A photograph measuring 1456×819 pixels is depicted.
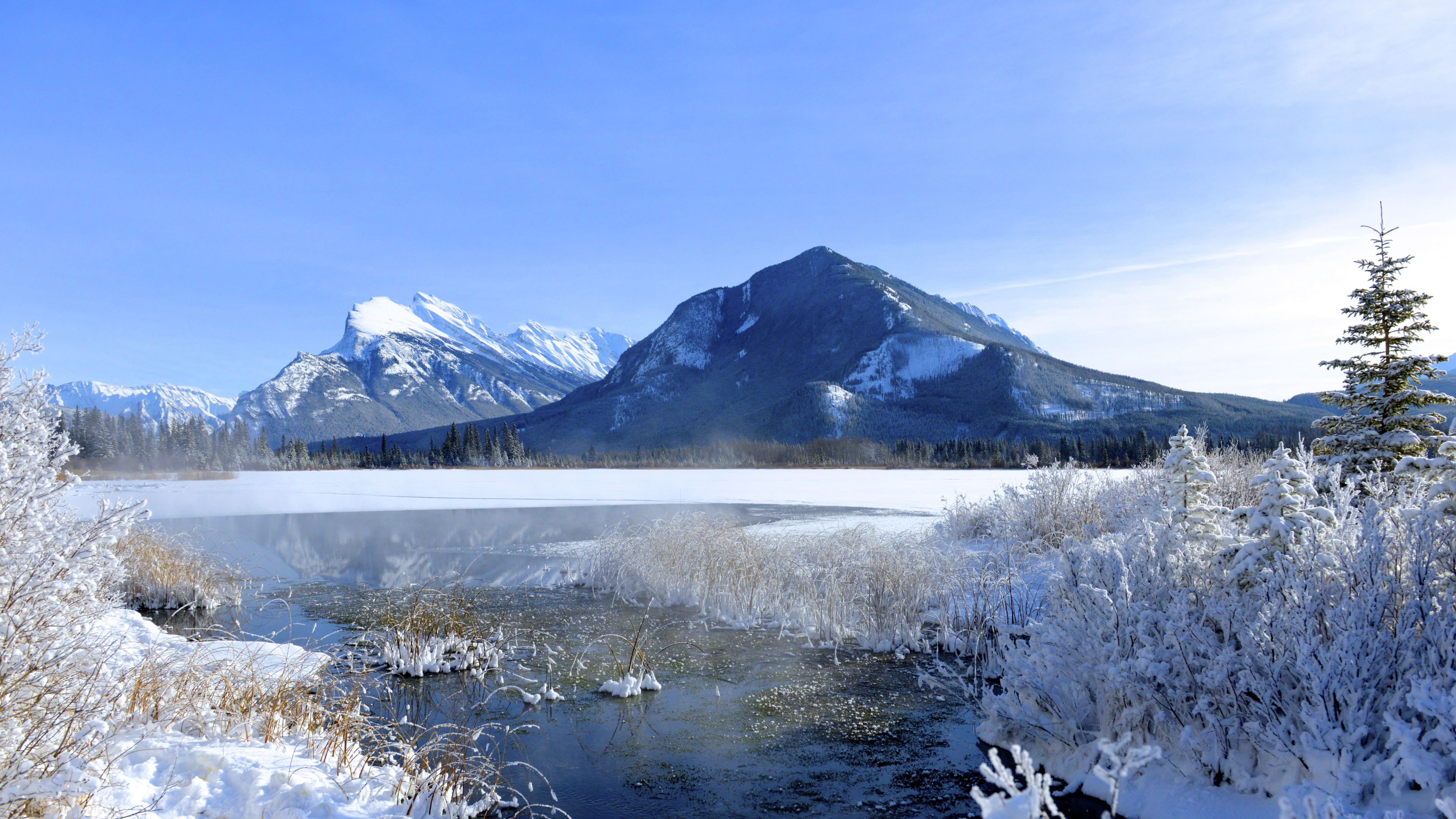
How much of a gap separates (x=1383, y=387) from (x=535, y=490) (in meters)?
38.1

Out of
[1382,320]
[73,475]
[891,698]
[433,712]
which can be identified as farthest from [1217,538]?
[1382,320]

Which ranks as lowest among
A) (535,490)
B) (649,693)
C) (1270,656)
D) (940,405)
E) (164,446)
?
(649,693)

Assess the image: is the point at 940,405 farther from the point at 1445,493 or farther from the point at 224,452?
the point at 1445,493

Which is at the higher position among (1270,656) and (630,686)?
(1270,656)

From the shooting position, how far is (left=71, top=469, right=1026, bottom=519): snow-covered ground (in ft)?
109

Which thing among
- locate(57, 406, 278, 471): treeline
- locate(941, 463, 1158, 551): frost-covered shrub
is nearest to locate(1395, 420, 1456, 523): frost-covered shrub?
locate(941, 463, 1158, 551): frost-covered shrub

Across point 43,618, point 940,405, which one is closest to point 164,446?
point 43,618

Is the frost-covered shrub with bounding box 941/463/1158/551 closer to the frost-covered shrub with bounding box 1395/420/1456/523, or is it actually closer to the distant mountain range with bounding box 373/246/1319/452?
the frost-covered shrub with bounding box 1395/420/1456/523

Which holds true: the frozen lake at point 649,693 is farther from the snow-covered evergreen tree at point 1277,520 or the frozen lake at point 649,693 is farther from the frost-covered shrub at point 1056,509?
the frost-covered shrub at point 1056,509

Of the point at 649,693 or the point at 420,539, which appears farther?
the point at 420,539

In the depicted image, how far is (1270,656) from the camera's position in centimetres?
568

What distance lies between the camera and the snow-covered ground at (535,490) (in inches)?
1307

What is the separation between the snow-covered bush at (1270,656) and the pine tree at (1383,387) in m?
8.65

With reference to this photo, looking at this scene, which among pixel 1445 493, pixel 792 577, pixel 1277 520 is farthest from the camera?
pixel 792 577
